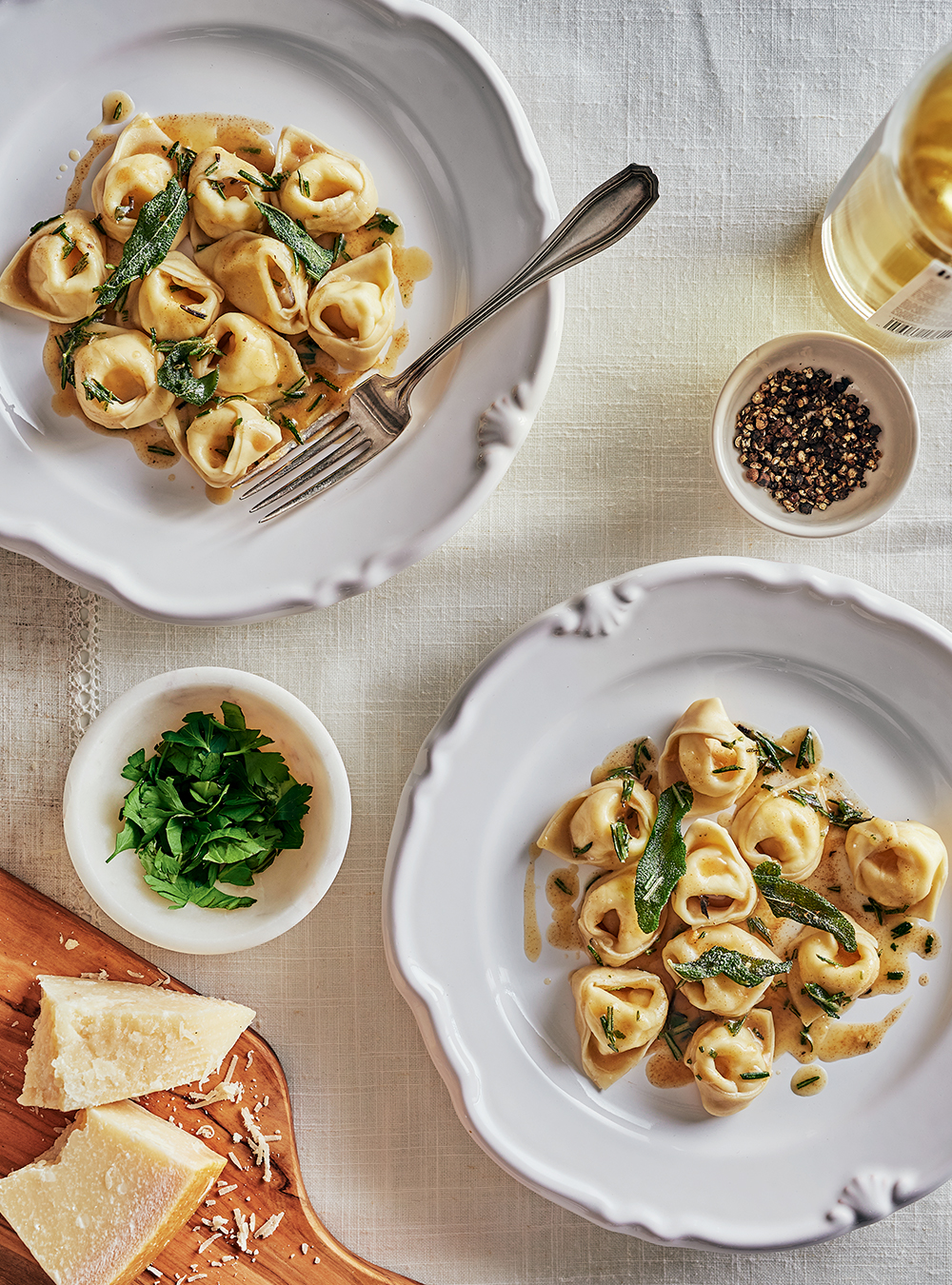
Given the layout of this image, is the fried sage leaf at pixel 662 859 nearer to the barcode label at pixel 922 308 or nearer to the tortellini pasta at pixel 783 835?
the tortellini pasta at pixel 783 835

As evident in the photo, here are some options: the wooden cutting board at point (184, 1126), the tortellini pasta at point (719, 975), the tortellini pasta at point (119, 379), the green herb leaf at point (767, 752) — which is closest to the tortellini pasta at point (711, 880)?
the tortellini pasta at point (719, 975)

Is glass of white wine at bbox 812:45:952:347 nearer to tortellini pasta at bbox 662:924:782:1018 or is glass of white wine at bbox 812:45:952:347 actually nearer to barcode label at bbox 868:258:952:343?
barcode label at bbox 868:258:952:343

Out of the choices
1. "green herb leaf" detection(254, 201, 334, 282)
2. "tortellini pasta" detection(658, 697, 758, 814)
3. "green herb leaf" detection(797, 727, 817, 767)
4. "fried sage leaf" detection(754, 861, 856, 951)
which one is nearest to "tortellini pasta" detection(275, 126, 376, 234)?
"green herb leaf" detection(254, 201, 334, 282)

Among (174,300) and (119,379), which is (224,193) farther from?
(119,379)

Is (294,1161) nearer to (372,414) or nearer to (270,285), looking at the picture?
(372,414)

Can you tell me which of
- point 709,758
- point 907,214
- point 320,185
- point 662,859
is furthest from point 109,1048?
point 907,214
